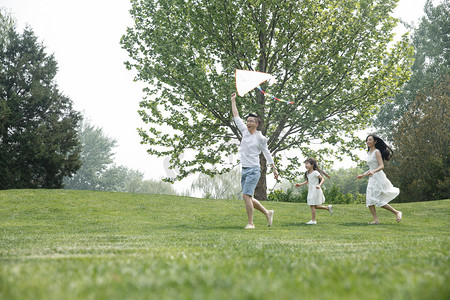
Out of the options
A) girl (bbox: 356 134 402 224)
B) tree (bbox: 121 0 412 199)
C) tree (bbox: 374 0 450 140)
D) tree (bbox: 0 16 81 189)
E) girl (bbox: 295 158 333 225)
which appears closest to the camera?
girl (bbox: 356 134 402 224)

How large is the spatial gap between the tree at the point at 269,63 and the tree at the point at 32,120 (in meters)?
12.5

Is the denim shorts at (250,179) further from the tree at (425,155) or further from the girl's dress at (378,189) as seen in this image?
the tree at (425,155)

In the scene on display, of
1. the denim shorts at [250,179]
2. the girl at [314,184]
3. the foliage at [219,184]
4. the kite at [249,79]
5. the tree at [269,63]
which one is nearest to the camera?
the denim shorts at [250,179]

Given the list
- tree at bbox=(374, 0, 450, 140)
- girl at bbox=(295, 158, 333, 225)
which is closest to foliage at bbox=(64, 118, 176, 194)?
tree at bbox=(374, 0, 450, 140)

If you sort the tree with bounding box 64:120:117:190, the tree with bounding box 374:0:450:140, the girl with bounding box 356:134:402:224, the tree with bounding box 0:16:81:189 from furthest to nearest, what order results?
the tree with bounding box 64:120:117:190 → the tree with bounding box 374:0:450:140 → the tree with bounding box 0:16:81:189 → the girl with bounding box 356:134:402:224

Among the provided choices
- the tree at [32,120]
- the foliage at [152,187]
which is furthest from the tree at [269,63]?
the foliage at [152,187]

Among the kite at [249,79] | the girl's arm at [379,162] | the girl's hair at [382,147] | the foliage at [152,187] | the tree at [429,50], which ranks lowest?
the girl's arm at [379,162]

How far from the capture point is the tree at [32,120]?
2914cm

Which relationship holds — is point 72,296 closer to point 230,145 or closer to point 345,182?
point 230,145

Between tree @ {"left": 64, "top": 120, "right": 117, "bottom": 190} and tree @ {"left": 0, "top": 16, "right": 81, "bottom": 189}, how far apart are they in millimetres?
31567

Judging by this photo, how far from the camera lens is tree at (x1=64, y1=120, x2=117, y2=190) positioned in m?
64.2

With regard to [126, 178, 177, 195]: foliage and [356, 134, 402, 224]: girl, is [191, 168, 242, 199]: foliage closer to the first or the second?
[126, 178, 177, 195]: foliage

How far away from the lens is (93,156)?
69.1m

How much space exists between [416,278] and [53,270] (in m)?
2.30
